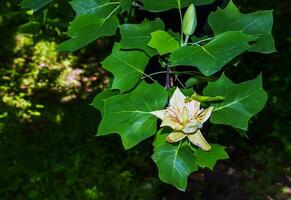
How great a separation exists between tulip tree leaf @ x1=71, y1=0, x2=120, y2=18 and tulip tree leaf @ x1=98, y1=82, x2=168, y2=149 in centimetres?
25

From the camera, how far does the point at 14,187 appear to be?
13.3 ft

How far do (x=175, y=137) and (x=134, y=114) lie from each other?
0.30 feet

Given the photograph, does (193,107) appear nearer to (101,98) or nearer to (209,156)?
(209,156)

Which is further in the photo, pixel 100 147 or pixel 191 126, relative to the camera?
pixel 100 147

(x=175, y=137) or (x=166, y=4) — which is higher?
(x=166, y=4)

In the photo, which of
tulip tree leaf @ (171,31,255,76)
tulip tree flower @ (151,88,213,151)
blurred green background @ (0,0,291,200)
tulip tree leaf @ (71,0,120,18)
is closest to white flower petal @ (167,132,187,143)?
tulip tree flower @ (151,88,213,151)

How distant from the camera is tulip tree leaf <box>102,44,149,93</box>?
1171mm

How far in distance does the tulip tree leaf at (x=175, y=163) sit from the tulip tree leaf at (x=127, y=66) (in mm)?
179

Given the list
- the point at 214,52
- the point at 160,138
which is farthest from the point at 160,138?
the point at 214,52

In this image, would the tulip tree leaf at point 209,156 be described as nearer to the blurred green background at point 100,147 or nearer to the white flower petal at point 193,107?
the white flower petal at point 193,107

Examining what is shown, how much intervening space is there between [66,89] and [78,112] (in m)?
0.58

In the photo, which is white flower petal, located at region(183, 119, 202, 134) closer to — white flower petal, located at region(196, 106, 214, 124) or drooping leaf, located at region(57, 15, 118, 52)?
white flower petal, located at region(196, 106, 214, 124)

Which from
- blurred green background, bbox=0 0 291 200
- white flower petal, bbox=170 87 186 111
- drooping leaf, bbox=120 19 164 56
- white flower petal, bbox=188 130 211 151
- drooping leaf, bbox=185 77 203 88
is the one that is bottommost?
blurred green background, bbox=0 0 291 200

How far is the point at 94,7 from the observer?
50.1 inches
